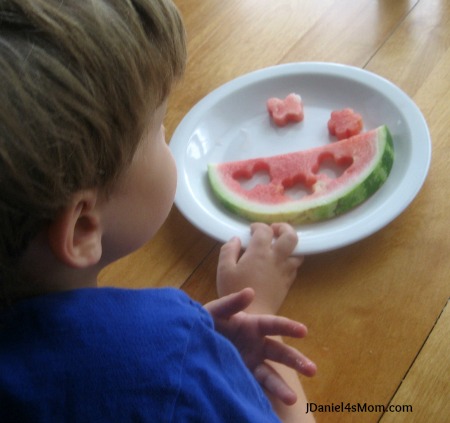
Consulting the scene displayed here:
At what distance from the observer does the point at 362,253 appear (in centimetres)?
86

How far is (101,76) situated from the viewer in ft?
1.56

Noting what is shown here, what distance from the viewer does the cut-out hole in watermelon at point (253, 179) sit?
1.01m

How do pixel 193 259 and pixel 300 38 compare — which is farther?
pixel 300 38

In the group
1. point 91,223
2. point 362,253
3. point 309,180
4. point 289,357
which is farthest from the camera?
point 309,180

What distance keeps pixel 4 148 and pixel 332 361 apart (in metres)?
0.49

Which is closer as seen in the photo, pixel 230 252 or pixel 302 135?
pixel 230 252

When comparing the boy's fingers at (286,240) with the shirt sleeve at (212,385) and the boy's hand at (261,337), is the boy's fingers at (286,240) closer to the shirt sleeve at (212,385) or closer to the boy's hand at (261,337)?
the boy's hand at (261,337)

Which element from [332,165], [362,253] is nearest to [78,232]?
[362,253]

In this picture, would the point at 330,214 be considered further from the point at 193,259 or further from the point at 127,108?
the point at 127,108

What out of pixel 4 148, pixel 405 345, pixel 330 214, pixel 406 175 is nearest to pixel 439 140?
pixel 406 175

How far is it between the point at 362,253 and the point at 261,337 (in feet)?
0.62

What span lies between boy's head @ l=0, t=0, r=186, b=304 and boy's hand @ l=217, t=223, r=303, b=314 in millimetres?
357

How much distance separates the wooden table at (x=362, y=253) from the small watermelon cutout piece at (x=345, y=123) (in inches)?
4.3

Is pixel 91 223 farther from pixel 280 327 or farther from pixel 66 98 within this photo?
pixel 280 327
